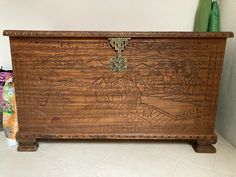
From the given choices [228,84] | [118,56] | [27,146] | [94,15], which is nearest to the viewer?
[118,56]

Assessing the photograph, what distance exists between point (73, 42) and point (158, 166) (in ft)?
2.17

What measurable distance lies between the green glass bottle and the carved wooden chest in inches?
14.6

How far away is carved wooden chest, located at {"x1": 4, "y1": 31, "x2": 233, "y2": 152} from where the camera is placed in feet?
3.42

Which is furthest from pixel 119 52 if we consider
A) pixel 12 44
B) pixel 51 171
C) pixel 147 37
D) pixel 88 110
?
pixel 51 171

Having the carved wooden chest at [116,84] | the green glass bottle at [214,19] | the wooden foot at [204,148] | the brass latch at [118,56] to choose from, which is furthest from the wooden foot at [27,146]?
the green glass bottle at [214,19]

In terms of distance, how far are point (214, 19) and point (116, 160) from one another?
37.4 inches

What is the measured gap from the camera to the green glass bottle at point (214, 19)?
1.37 m

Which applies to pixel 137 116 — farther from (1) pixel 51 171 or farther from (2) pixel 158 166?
(1) pixel 51 171

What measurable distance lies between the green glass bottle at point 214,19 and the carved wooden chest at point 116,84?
370mm

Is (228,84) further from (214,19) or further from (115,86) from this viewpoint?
(115,86)

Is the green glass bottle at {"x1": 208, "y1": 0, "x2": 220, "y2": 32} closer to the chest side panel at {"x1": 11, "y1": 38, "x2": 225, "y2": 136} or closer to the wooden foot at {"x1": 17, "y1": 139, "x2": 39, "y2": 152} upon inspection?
the chest side panel at {"x1": 11, "y1": 38, "x2": 225, "y2": 136}

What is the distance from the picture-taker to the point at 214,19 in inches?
53.9

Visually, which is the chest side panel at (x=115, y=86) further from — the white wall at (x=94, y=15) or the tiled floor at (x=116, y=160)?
the white wall at (x=94, y=15)

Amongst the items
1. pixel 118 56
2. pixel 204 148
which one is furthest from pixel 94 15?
pixel 204 148
